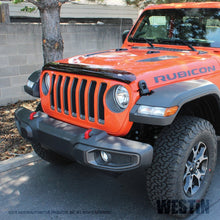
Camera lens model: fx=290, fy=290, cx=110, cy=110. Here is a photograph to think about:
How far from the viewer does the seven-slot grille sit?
2.44m

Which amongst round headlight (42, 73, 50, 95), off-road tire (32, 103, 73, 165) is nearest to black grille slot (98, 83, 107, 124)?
round headlight (42, 73, 50, 95)

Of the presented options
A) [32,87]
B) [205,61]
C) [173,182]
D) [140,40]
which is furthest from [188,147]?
[140,40]

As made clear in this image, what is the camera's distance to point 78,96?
2.56 meters

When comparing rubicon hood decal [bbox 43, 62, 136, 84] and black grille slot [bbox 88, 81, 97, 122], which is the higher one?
rubicon hood decal [bbox 43, 62, 136, 84]

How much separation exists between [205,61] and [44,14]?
113 inches

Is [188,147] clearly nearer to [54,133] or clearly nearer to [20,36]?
[54,133]

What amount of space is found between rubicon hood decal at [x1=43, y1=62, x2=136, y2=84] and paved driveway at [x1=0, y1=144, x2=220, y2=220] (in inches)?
32.9

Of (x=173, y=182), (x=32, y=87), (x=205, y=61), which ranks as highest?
(x=205, y=61)

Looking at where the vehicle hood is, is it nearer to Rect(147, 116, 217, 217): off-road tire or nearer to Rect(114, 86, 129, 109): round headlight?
Rect(114, 86, 129, 109): round headlight

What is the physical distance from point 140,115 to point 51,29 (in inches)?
123

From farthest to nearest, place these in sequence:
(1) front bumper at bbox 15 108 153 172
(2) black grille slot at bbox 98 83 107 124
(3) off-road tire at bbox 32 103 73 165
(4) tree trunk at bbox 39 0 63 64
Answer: (4) tree trunk at bbox 39 0 63 64 → (3) off-road tire at bbox 32 103 73 165 → (2) black grille slot at bbox 98 83 107 124 → (1) front bumper at bbox 15 108 153 172

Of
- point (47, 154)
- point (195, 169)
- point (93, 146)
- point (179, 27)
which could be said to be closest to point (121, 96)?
point (93, 146)

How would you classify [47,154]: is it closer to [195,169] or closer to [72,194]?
[72,194]

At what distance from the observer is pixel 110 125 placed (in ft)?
7.86
